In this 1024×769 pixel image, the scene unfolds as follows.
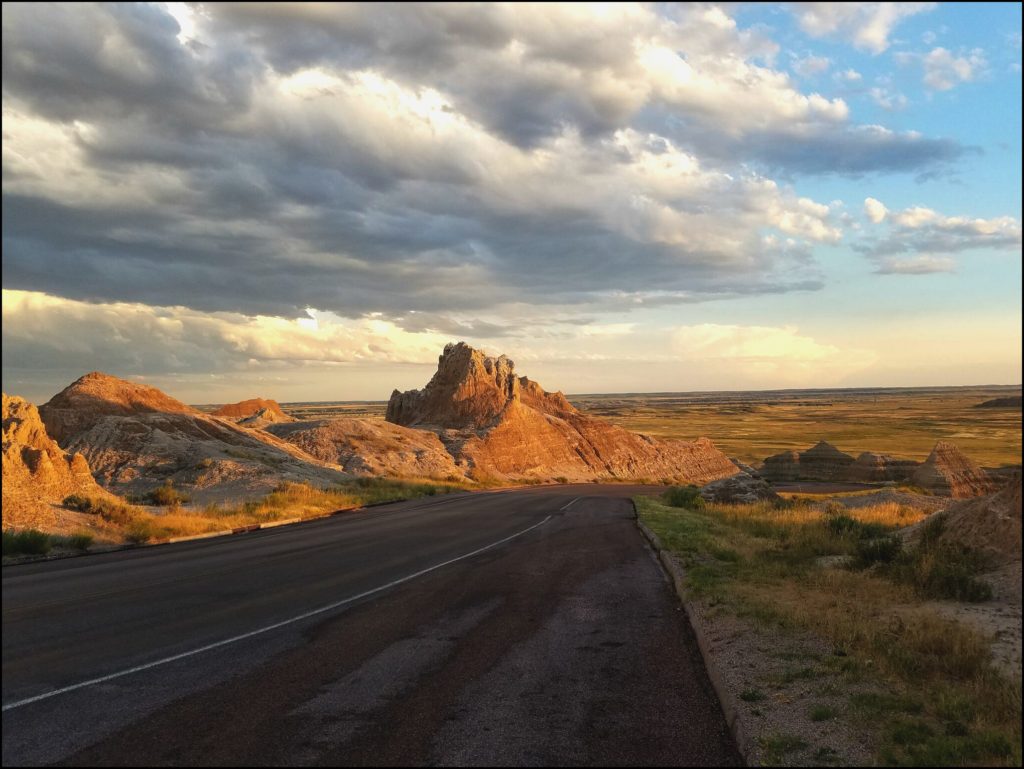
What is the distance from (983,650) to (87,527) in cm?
2121

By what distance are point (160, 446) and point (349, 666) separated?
33.4 metres

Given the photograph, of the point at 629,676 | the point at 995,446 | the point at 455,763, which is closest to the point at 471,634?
the point at 629,676

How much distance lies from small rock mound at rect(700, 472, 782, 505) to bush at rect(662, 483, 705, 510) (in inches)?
21.7

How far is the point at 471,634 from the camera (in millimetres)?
9328

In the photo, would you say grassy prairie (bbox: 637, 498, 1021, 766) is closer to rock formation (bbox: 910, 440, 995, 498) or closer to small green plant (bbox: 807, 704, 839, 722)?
small green plant (bbox: 807, 704, 839, 722)

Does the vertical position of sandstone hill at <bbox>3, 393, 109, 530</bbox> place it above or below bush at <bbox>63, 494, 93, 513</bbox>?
above

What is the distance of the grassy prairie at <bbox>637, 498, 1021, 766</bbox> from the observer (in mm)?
5602

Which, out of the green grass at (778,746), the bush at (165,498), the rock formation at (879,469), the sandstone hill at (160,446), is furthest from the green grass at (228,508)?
the rock formation at (879,469)

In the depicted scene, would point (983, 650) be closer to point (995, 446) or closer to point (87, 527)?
point (87, 527)

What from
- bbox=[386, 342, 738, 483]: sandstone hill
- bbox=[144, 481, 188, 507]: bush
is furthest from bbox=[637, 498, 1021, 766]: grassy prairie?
bbox=[386, 342, 738, 483]: sandstone hill

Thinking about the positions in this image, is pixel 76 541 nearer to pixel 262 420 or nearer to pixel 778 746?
pixel 778 746

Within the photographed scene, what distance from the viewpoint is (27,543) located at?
16344 mm

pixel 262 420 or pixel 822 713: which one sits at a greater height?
pixel 262 420

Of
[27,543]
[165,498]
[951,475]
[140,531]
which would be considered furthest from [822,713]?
[951,475]
